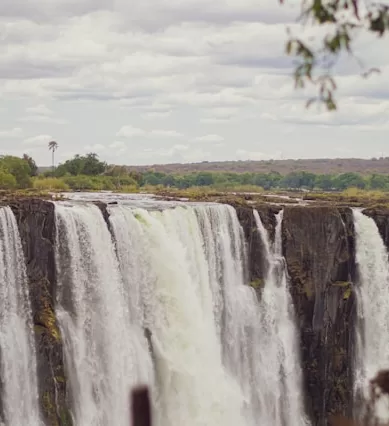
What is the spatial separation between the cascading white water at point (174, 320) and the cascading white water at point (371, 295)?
10.7 ft

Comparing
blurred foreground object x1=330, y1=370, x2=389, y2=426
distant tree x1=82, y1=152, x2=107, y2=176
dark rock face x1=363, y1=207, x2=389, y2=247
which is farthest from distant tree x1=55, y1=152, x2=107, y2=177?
blurred foreground object x1=330, y1=370, x2=389, y2=426

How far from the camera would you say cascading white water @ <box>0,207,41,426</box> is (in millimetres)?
28312

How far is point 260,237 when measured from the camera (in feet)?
123

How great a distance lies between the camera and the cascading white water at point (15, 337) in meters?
28.3

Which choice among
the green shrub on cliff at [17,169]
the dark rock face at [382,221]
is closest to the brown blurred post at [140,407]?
the dark rock face at [382,221]

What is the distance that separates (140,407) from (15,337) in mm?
24454

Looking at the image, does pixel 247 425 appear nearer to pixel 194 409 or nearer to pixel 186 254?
pixel 194 409

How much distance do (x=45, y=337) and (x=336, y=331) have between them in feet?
43.5

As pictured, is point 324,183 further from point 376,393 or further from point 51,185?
point 376,393

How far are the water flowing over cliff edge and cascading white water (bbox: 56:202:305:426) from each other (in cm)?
4

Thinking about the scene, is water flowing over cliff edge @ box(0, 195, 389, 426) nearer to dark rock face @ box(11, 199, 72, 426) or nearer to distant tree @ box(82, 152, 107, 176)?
dark rock face @ box(11, 199, 72, 426)

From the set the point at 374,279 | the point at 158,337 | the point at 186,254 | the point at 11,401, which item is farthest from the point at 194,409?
the point at 374,279

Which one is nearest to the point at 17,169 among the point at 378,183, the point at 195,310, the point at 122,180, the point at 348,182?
the point at 122,180

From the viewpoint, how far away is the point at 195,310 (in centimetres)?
3409
